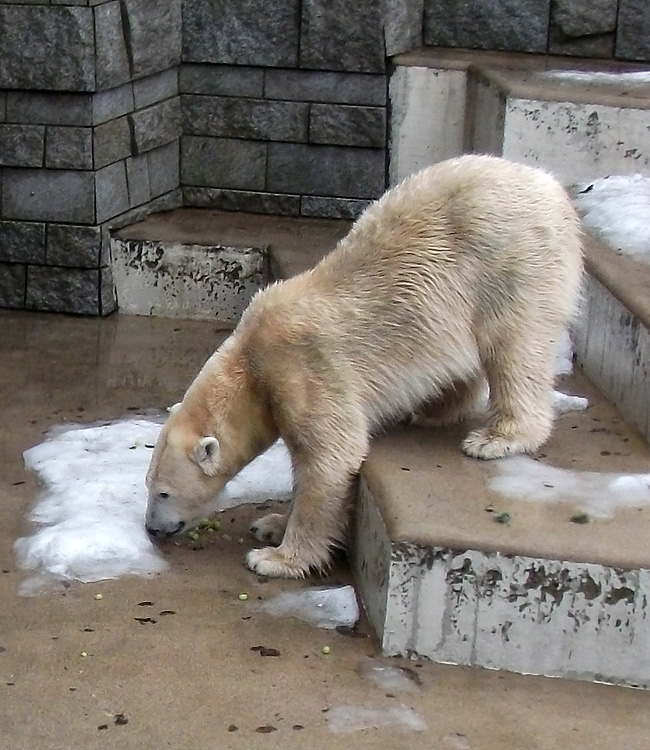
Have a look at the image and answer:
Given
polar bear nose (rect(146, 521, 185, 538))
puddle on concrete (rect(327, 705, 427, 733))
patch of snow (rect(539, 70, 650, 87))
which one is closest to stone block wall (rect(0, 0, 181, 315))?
patch of snow (rect(539, 70, 650, 87))

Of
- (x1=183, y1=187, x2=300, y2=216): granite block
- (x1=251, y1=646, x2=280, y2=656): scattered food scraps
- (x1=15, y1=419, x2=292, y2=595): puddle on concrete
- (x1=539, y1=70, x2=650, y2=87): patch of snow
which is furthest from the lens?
(x1=183, y1=187, x2=300, y2=216): granite block

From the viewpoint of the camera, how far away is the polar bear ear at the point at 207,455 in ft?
10.6

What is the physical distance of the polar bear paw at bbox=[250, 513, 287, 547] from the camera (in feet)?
11.5

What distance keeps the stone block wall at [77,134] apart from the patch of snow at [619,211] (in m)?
1.92

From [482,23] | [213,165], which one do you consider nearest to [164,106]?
[213,165]

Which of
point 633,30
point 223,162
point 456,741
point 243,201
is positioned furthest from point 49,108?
point 456,741

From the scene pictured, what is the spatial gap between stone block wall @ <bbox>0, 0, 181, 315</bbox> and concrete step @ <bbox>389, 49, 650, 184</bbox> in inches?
42.8

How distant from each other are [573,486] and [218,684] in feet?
3.34

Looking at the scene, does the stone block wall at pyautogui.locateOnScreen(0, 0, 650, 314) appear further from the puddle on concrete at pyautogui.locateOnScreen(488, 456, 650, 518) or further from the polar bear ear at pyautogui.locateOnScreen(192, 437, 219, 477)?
the puddle on concrete at pyautogui.locateOnScreen(488, 456, 650, 518)

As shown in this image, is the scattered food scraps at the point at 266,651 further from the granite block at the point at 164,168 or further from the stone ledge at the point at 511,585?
the granite block at the point at 164,168

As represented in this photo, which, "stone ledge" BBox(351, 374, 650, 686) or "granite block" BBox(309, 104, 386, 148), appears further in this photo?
"granite block" BBox(309, 104, 386, 148)

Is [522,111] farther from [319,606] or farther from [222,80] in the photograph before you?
A: [319,606]

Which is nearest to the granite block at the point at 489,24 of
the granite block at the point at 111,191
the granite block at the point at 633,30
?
the granite block at the point at 633,30

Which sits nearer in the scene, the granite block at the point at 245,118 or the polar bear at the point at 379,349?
the polar bear at the point at 379,349
